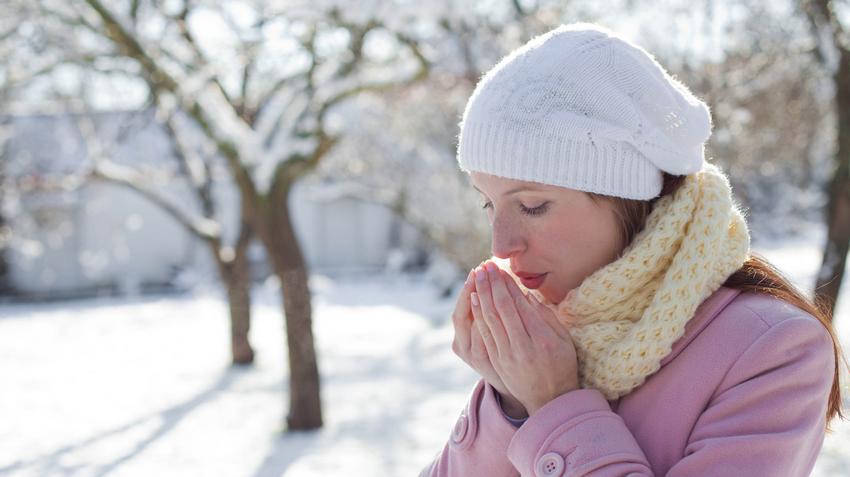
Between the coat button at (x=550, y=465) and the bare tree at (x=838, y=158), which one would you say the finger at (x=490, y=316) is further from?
the bare tree at (x=838, y=158)

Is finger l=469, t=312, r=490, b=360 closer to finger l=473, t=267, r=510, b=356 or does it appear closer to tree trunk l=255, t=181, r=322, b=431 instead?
finger l=473, t=267, r=510, b=356

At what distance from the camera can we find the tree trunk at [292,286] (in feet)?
19.4

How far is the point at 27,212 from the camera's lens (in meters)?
17.4

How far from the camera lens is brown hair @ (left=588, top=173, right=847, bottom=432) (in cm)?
113

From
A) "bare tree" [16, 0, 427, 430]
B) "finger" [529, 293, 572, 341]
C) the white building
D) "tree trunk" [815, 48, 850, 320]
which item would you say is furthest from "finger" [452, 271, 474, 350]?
the white building

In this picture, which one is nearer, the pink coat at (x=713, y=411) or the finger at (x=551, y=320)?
the pink coat at (x=713, y=411)

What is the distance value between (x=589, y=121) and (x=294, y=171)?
489 centimetres

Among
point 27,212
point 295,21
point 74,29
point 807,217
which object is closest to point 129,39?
point 295,21

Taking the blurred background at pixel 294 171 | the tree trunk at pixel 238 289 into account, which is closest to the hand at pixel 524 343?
the blurred background at pixel 294 171

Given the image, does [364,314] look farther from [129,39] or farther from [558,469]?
[558,469]

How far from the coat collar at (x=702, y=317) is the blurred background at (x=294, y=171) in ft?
3.24

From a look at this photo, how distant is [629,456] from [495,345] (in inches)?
9.8

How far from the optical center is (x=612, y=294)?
3.72 feet

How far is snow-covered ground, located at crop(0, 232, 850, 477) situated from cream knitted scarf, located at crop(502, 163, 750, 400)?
9.92ft
